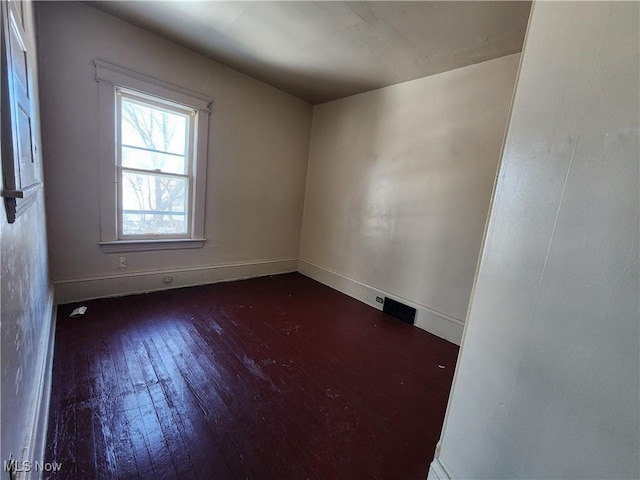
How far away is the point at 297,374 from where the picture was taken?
6.38 ft

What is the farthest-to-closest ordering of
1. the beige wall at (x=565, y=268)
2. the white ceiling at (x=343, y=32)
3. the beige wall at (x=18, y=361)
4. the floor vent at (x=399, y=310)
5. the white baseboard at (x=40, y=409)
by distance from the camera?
the floor vent at (x=399, y=310) → the white ceiling at (x=343, y=32) → the white baseboard at (x=40, y=409) → the beige wall at (x=18, y=361) → the beige wall at (x=565, y=268)

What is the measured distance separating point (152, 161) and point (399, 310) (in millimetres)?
3165

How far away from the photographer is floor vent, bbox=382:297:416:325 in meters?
2.97

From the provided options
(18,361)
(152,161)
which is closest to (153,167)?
(152,161)

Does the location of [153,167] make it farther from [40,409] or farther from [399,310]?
[399,310]

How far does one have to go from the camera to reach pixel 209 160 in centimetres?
325

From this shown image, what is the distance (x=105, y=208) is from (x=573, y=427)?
349 cm

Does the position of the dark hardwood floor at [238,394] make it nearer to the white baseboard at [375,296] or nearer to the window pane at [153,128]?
the white baseboard at [375,296]

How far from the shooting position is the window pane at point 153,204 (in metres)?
2.84

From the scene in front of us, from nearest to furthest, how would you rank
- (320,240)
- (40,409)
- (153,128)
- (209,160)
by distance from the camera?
(40,409) < (153,128) < (209,160) < (320,240)

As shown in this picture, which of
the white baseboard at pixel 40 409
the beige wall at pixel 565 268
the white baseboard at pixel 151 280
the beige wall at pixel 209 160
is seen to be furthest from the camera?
the white baseboard at pixel 151 280

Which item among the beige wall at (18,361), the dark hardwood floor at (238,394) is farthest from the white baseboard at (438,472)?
the beige wall at (18,361)

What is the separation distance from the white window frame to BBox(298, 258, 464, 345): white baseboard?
1762 millimetres

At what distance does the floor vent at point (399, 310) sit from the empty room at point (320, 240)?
0.02 m
